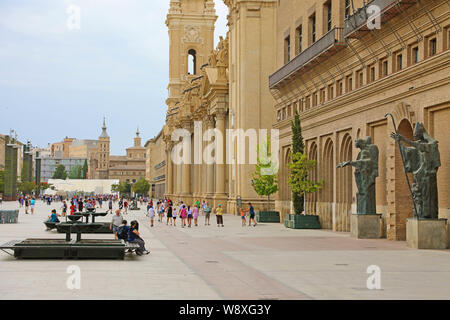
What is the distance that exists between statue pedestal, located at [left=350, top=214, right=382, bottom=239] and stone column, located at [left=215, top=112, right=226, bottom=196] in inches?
1551

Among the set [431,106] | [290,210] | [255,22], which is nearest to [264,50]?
[255,22]

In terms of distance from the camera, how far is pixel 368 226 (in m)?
31.6

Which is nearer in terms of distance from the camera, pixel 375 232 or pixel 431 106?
pixel 431 106

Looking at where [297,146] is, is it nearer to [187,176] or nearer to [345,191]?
[345,191]

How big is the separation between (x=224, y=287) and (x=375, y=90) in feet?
61.9

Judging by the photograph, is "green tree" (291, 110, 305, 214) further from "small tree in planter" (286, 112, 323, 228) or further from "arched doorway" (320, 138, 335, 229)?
"arched doorway" (320, 138, 335, 229)

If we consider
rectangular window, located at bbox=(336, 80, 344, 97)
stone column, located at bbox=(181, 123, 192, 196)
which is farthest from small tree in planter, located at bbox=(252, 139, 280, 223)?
stone column, located at bbox=(181, 123, 192, 196)

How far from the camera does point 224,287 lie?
15.7m

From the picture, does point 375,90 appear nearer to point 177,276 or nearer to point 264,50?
point 177,276

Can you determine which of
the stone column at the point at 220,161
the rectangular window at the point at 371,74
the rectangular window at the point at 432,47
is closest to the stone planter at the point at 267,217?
the rectangular window at the point at 371,74

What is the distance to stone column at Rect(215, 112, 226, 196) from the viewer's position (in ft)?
233

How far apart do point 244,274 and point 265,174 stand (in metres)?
32.6

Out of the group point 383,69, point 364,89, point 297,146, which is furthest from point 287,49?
point 383,69

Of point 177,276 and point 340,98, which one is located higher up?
point 340,98
